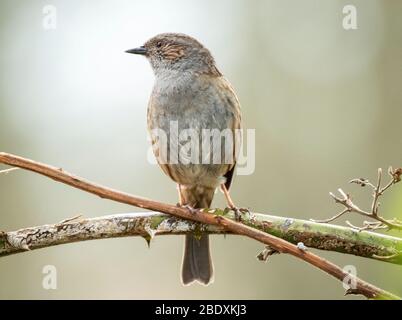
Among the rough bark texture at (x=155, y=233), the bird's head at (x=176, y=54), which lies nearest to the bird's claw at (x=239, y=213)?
the rough bark texture at (x=155, y=233)

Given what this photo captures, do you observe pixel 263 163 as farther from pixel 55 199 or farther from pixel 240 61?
pixel 55 199

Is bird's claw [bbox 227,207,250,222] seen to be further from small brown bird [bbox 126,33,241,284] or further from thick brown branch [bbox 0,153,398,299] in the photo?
small brown bird [bbox 126,33,241,284]

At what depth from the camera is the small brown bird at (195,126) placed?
467 centimetres

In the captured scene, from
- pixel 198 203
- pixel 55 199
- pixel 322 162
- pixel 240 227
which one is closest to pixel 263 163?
pixel 322 162

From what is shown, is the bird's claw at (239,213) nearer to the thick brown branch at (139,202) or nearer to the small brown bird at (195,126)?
the thick brown branch at (139,202)

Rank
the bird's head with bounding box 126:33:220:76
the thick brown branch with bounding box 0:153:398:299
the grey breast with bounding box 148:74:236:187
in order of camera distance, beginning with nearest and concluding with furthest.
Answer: the thick brown branch with bounding box 0:153:398:299 < the grey breast with bounding box 148:74:236:187 < the bird's head with bounding box 126:33:220:76

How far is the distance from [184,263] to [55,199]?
5126 millimetres

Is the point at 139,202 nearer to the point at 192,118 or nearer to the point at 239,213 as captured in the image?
the point at 239,213

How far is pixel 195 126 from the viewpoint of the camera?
4.64 metres

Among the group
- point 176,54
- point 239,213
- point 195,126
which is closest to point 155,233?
point 239,213

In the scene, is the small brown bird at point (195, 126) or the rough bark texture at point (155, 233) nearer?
the rough bark texture at point (155, 233)

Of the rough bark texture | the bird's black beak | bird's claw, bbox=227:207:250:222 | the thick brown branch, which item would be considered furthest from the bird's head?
the thick brown branch

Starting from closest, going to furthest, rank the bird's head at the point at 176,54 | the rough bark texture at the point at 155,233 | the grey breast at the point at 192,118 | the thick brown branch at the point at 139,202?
the thick brown branch at the point at 139,202 → the rough bark texture at the point at 155,233 → the grey breast at the point at 192,118 → the bird's head at the point at 176,54

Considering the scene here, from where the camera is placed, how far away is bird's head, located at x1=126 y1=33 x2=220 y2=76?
5.18 meters
